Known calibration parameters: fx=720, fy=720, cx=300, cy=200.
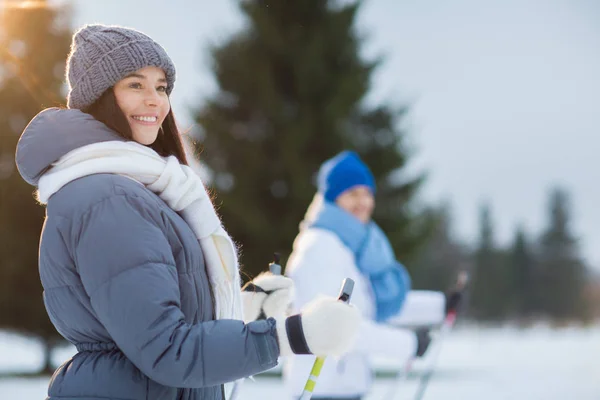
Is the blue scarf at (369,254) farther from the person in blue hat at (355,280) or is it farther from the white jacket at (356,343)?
the white jacket at (356,343)

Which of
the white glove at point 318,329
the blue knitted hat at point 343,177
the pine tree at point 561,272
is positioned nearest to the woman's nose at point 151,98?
the white glove at point 318,329

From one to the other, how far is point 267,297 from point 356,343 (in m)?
1.39

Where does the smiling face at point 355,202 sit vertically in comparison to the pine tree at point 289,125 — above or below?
below

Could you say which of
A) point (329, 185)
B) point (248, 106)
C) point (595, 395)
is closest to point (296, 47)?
point (248, 106)

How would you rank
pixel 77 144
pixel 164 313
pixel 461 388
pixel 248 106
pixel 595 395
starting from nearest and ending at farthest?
pixel 164 313, pixel 77 144, pixel 595 395, pixel 461 388, pixel 248 106

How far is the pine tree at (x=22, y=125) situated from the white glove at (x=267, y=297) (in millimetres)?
12904

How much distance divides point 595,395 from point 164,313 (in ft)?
32.0

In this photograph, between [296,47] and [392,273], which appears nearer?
[392,273]

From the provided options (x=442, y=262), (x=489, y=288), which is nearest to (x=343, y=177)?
(x=442, y=262)

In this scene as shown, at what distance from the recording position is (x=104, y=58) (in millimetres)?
1709

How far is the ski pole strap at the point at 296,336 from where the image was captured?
1.50 m

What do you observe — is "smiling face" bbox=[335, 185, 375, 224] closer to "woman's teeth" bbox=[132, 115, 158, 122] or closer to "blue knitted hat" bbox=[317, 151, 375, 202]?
"blue knitted hat" bbox=[317, 151, 375, 202]

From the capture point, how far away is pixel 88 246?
4.77 feet

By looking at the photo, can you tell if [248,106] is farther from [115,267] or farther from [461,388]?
[115,267]
